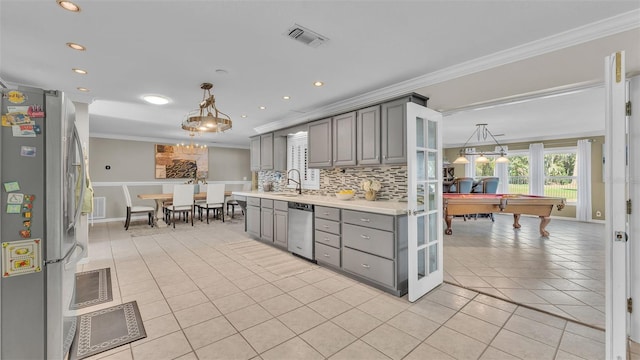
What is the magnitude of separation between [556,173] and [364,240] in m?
7.94

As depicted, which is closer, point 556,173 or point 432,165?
point 432,165

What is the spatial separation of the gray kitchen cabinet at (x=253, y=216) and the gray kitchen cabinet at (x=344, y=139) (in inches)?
74.6

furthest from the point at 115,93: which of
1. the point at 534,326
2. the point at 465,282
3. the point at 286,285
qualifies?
the point at 534,326

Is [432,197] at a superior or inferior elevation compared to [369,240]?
superior

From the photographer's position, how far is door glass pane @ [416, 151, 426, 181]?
8.95ft

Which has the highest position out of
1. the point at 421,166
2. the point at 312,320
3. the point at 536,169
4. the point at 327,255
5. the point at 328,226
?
the point at 536,169

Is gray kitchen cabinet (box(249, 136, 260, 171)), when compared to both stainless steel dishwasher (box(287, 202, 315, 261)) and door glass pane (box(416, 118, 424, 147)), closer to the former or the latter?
stainless steel dishwasher (box(287, 202, 315, 261))

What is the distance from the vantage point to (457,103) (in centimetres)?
362

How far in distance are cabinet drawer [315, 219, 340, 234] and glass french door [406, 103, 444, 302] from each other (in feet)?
3.26

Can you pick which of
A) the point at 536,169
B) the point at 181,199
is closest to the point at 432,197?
the point at 181,199

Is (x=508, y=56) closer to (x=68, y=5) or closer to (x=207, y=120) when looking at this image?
(x=207, y=120)

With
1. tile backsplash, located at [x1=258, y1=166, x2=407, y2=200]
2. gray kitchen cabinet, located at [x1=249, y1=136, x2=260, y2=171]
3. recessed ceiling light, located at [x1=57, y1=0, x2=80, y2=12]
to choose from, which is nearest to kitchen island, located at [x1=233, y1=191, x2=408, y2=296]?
tile backsplash, located at [x1=258, y1=166, x2=407, y2=200]

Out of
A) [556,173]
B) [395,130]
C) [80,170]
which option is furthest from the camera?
[556,173]

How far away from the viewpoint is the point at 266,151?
571 centimetres
